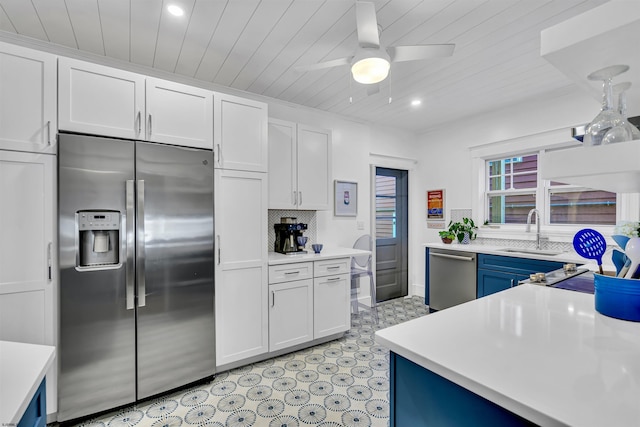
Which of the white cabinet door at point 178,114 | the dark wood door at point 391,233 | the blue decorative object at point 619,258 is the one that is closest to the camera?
the blue decorative object at point 619,258

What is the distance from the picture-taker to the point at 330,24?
2102 millimetres

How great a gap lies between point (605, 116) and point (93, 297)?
264 cm

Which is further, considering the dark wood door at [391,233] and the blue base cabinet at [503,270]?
the dark wood door at [391,233]

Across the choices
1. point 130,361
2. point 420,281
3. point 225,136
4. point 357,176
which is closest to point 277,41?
point 225,136

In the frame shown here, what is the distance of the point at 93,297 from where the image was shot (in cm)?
190

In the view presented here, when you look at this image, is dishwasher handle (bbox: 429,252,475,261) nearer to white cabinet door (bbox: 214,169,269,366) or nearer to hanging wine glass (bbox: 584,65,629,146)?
white cabinet door (bbox: 214,169,269,366)

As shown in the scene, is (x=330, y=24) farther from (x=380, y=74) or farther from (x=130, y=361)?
(x=130, y=361)

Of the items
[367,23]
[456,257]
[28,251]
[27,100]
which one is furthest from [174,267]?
[456,257]

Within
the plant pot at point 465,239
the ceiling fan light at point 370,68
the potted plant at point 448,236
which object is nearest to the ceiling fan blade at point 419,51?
the ceiling fan light at point 370,68

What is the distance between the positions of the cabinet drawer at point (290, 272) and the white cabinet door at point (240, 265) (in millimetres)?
88

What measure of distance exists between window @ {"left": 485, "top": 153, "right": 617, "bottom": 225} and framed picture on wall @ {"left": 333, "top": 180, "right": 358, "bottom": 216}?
181 cm

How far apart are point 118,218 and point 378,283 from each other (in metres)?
3.48

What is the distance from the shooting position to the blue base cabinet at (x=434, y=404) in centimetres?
74

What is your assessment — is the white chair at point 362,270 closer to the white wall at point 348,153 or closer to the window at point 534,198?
the white wall at point 348,153
